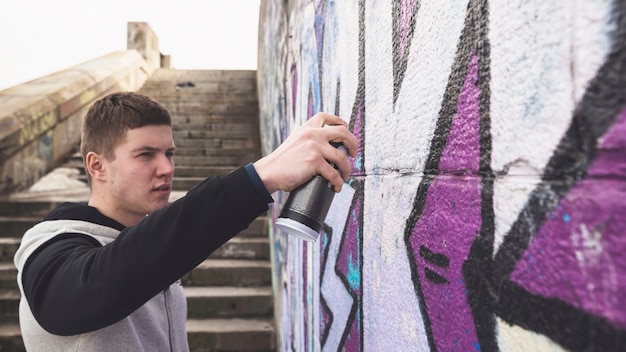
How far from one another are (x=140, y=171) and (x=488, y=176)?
120cm

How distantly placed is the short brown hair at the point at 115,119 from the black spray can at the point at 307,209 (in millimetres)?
894

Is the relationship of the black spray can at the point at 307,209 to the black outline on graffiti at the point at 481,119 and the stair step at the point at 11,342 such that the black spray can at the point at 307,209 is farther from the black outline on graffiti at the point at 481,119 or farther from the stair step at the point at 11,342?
the stair step at the point at 11,342

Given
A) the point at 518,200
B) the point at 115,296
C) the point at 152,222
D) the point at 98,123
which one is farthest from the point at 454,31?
the point at 98,123

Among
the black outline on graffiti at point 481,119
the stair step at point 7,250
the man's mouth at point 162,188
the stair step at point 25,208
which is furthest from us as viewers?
the stair step at point 25,208

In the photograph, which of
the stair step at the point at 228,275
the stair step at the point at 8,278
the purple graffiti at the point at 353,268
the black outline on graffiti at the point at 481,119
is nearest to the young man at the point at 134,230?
the black outline on graffiti at the point at 481,119

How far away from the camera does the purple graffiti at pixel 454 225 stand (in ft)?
2.56

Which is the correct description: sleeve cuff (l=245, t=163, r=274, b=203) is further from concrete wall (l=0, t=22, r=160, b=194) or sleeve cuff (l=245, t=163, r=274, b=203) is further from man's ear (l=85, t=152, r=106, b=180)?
concrete wall (l=0, t=22, r=160, b=194)

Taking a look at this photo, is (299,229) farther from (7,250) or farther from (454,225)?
(7,250)

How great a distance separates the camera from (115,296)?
937 millimetres

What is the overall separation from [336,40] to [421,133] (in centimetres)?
96

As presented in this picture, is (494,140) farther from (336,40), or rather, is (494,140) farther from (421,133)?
(336,40)

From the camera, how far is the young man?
90 cm

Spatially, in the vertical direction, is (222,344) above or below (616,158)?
below

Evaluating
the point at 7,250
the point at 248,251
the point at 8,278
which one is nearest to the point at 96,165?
the point at 248,251
